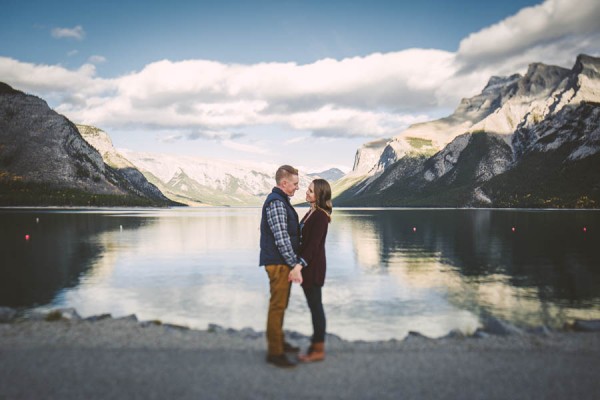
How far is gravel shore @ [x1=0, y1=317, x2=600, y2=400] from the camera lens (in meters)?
10.3

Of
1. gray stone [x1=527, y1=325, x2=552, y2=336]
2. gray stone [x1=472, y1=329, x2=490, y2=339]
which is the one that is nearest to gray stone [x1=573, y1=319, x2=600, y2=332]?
gray stone [x1=527, y1=325, x2=552, y2=336]

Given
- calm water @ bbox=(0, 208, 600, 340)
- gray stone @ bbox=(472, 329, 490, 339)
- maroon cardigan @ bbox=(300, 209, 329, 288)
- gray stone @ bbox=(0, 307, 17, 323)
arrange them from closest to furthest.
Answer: maroon cardigan @ bbox=(300, 209, 329, 288)
gray stone @ bbox=(472, 329, 490, 339)
gray stone @ bbox=(0, 307, 17, 323)
calm water @ bbox=(0, 208, 600, 340)

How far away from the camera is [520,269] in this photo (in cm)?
4372

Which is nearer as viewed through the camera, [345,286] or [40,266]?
[345,286]

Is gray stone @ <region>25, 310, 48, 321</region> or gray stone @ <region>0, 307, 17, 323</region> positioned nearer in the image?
gray stone @ <region>0, 307, 17, 323</region>

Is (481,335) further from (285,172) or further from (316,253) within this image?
(285,172)

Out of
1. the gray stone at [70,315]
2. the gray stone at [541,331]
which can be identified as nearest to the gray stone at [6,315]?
the gray stone at [70,315]

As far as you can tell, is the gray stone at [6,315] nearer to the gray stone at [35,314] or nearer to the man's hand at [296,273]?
the gray stone at [35,314]

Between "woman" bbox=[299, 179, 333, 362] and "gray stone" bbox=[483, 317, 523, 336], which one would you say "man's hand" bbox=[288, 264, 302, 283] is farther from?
"gray stone" bbox=[483, 317, 523, 336]

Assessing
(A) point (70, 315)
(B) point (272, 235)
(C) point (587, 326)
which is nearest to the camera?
(B) point (272, 235)

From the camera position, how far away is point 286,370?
11641 millimetres

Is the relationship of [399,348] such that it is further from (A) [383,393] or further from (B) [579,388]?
(B) [579,388]

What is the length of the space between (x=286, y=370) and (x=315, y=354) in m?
1.18

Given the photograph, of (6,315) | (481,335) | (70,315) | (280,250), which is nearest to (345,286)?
(481,335)
